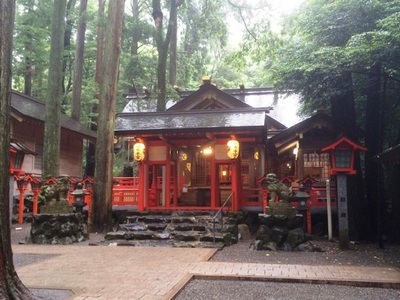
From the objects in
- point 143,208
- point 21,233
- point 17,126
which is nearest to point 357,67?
point 143,208

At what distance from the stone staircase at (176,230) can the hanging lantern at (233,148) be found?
2142mm

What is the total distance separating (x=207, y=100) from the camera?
17.6 meters

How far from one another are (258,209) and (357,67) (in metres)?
6.41

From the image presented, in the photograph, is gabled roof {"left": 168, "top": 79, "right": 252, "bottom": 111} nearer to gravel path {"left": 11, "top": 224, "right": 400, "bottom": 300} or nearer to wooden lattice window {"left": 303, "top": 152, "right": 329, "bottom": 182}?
wooden lattice window {"left": 303, "top": 152, "right": 329, "bottom": 182}

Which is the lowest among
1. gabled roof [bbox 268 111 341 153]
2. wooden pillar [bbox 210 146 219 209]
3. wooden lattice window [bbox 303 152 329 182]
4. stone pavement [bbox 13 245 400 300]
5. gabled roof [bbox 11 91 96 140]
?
stone pavement [bbox 13 245 400 300]

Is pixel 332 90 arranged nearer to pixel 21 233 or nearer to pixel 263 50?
pixel 263 50

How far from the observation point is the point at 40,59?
2334 cm

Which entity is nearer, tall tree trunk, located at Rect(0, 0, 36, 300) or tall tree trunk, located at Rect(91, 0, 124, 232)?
tall tree trunk, located at Rect(0, 0, 36, 300)

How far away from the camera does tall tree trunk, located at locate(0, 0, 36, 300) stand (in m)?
4.34

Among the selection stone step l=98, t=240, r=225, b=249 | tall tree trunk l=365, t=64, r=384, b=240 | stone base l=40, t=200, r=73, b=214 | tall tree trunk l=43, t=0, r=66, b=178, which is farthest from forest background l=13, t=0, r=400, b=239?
stone base l=40, t=200, r=73, b=214

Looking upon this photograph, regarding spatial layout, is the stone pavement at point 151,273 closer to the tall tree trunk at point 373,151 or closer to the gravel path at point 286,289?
the gravel path at point 286,289

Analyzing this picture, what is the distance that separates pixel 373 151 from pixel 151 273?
9171mm

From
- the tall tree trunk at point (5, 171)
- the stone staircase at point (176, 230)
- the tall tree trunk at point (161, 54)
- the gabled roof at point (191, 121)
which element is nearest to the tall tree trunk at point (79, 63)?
the tall tree trunk at point (161, 54)

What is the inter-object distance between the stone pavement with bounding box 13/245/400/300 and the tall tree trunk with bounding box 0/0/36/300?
1.01 m
